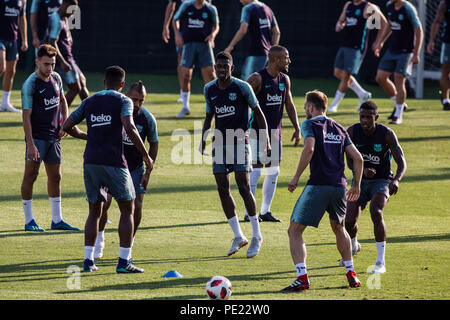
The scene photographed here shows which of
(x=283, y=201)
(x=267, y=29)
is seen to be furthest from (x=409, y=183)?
(x=267, y=29)

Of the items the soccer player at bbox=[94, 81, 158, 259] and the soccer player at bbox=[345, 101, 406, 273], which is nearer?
the soccer player at bbox=[345, 101, 406, 273]

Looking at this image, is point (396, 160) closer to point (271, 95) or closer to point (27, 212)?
point (271, 95)

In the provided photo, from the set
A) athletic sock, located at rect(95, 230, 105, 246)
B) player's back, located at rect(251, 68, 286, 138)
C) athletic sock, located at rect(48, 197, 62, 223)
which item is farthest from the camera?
player's back, located at rect(251, 68, 286, 138)

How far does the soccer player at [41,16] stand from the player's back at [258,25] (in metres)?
3.72

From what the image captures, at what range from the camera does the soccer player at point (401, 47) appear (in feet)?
54.5

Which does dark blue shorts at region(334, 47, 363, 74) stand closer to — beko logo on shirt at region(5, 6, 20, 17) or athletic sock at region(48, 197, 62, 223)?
beko logo on shirt at region(5, 6, 20, 17)

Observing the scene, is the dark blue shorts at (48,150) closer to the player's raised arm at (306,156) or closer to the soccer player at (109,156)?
the soccer player at (109,156)

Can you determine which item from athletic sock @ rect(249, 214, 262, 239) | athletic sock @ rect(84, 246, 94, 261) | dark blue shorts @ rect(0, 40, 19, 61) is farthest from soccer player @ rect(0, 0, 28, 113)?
athletic sock @ rect(84, 246, 94, 261)

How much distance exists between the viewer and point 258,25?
624 inches

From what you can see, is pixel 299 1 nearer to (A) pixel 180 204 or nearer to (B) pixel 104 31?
(B) pixel 104 31

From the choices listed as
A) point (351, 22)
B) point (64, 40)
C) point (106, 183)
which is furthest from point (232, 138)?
point (351, 22)

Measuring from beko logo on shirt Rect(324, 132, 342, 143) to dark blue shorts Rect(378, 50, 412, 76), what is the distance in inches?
378

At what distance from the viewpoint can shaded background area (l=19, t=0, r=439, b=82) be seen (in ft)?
80.2

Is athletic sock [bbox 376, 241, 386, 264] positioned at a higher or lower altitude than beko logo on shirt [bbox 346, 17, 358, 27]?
lower
